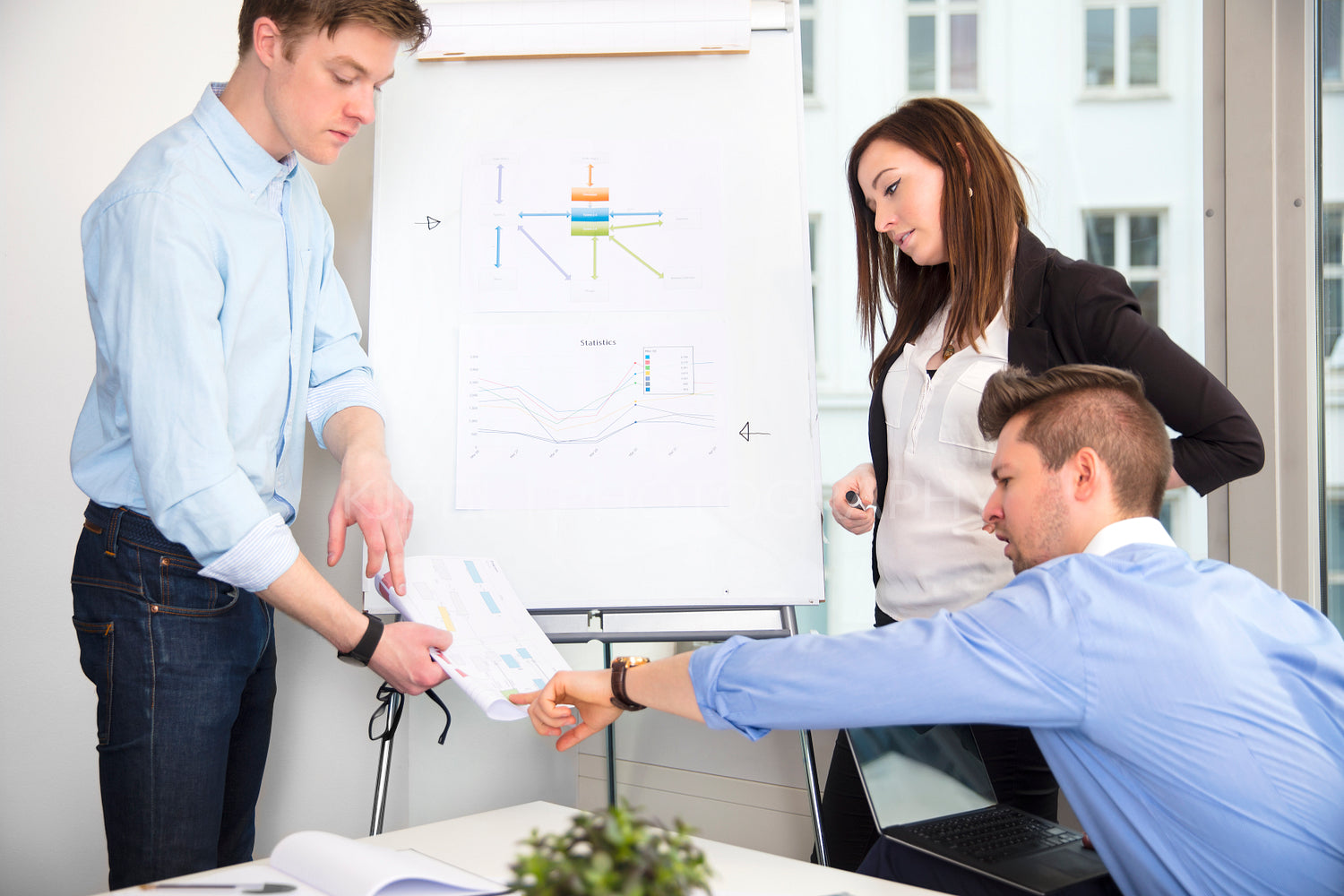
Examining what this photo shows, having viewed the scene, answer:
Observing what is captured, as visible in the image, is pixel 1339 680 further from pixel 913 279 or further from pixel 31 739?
pixel 31 739

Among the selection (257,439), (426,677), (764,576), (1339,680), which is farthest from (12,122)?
(1339,680)

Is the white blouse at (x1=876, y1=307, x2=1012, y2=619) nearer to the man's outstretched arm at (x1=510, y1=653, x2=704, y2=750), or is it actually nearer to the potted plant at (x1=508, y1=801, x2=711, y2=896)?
the man's outstretched arm at (x1=510, y1=653, x2=704, y2=750)

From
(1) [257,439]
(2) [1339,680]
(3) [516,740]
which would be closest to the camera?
(2) [1339,680]

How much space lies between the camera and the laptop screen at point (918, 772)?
4.50 ft

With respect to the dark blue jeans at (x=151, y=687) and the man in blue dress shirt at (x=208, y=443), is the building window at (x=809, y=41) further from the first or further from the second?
the dark blue jeans at (x=151, y=687)

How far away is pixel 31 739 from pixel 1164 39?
3.34 meters

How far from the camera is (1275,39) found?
2.08 meters

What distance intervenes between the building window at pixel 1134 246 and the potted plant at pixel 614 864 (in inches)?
84.7

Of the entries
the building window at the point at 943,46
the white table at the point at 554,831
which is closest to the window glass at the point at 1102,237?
the building window at the point at 943,46

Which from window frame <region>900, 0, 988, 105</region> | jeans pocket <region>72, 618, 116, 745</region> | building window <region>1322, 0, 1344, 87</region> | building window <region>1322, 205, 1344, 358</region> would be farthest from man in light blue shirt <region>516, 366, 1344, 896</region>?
window frame <region>900, 0, 988, 105</region>

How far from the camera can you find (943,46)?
3.09 meters

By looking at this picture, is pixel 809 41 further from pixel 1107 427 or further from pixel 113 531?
pixel 113 531

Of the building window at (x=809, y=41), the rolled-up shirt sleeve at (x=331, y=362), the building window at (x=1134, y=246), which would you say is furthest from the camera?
the building window at (x=809, y=41)

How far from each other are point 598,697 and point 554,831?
0.19 meters
